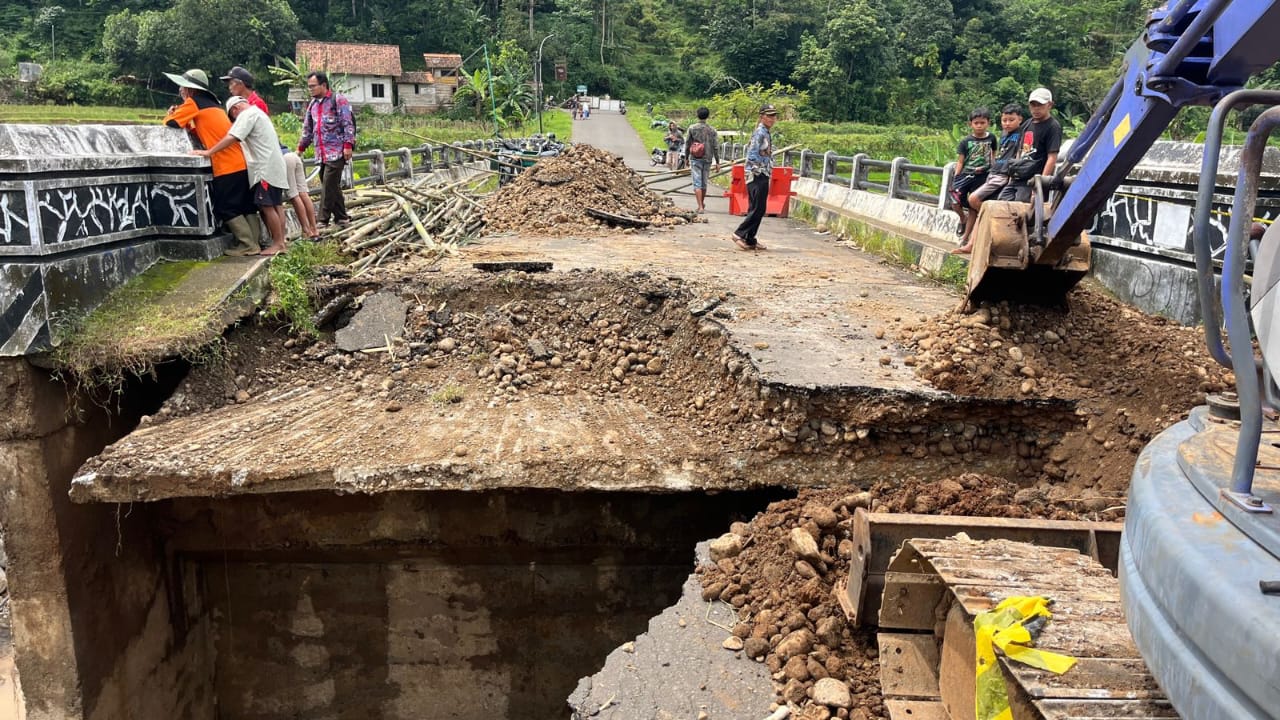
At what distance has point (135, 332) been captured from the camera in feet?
18.0

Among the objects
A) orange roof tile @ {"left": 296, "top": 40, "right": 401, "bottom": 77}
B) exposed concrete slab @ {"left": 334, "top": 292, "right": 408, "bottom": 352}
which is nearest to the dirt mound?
exposed concrete slab @ {"left": 334, "top": 292, "right": 408, "bottom": 352}

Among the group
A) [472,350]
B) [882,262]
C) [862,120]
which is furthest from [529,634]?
[862,120]

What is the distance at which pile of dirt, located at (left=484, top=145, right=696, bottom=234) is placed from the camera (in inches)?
435

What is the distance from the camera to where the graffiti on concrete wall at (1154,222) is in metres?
5.10

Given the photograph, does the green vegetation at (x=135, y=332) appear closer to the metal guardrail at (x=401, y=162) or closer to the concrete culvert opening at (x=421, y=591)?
the concrete culvert opening at (x=421, y=591)

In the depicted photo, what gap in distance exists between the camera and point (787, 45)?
6009cm

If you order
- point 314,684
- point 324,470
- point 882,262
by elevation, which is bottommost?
point 314,684

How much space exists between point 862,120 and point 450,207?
4278cm

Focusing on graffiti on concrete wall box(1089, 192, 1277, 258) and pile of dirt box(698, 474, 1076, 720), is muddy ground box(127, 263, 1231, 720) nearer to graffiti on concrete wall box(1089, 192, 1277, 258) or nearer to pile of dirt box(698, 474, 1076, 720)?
pile of dirt box(698, 474, 1076, 720)

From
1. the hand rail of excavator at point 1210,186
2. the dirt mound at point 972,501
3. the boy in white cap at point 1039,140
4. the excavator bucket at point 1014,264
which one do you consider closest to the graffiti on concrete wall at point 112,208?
the dirt mound at point 972,501

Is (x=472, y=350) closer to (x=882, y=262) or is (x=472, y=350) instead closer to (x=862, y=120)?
(x=882, y=262)

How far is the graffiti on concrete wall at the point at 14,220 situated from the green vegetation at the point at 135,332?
52cm

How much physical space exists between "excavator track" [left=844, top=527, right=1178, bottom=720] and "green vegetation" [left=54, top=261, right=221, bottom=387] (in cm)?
474

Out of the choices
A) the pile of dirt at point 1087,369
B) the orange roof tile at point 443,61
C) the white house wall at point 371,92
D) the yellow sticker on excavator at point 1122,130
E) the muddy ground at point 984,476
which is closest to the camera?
the muddy ground at point 984,476
